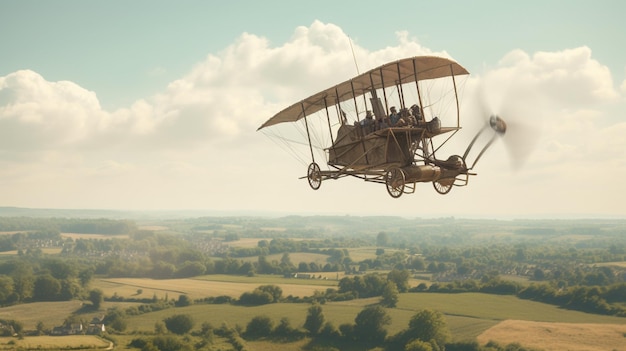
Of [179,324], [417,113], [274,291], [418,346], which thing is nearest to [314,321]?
[418,346]

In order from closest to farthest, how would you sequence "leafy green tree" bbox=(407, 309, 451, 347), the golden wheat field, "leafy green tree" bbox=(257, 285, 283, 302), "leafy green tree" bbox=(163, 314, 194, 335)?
the golden wheat field, "leafy green tree" bbox=(407, 309, 451, 347), "leafy green tree" bbox=(163, 314, 194, 335), "leafy green tree" bbox=(257, 285, 283, 302)

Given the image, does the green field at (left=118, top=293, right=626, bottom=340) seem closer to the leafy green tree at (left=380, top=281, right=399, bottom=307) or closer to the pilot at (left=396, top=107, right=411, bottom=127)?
the leafy green tree at (left=380, top=281, right=399, bottom=307)

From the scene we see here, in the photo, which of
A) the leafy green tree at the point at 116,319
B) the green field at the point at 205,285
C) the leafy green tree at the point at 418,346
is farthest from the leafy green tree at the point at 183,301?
the leafy green tree at the point at 418,346

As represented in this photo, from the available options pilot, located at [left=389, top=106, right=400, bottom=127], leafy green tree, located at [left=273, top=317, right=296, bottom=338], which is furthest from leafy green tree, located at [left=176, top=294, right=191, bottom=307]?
pilot, located at [left=389, top=106, right=400, bottom=127]

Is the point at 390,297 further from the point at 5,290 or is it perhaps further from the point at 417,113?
the point at 417,113

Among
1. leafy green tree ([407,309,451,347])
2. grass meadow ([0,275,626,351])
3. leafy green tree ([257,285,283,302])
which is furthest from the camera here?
leafy green tree ([257,285,283,302])

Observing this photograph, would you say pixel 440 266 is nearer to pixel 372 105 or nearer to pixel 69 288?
pixel 69 288

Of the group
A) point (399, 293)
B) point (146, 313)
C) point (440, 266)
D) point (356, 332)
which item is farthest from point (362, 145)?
point (440, 266)
